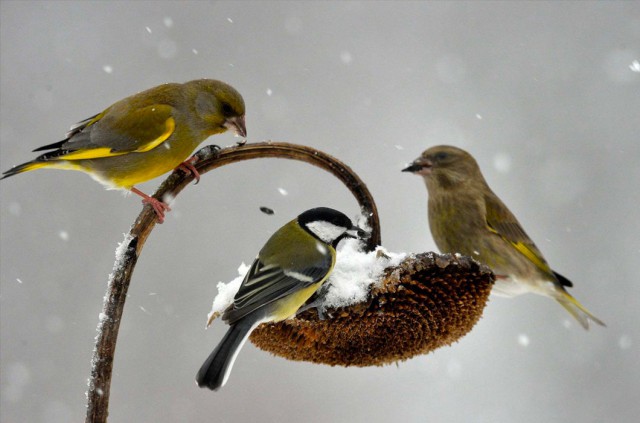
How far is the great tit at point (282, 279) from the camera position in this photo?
1.92m

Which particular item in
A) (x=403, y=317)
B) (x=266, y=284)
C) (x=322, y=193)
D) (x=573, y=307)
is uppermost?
(x=322, y=193)

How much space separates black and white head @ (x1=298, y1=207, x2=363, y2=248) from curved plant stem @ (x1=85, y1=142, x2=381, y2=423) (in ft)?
0.32

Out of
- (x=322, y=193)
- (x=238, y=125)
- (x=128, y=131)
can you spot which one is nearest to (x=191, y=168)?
(x=238, y=125)

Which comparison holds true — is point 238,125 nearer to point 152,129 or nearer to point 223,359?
point 152,129

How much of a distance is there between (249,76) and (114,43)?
4.61 feet

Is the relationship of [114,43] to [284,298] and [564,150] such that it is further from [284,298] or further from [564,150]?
[284,298]

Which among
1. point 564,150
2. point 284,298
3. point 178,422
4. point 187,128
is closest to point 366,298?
point 284,298

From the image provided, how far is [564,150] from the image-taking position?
6.49 metres

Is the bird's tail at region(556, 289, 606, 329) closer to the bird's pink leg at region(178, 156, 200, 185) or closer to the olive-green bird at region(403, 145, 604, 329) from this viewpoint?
the olive-green bird at region(403, 145, 604, 329)

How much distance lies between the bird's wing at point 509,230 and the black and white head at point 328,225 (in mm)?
896

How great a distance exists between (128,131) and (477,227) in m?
1.51

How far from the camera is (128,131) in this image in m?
2.43

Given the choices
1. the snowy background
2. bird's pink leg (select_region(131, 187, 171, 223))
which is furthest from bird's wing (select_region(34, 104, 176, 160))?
the snowy background

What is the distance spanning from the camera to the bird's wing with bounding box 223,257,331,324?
2.03 metres
